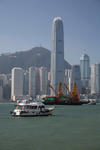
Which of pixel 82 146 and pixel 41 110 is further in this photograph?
pixel 41 110

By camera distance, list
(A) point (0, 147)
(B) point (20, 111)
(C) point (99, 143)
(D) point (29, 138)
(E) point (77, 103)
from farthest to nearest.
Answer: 1. (E) point (77, 103)
2. (B) point (20, 111)
3. (D) point (29, 138)
4. (C) point (99, 143)
5. (A) point (0, 147)

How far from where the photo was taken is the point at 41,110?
58656 millimetres

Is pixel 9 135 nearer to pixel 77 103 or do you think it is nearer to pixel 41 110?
pixel 41 110

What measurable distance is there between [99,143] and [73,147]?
317 centimetres

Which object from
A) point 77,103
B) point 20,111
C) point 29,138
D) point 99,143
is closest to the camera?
point 99,143

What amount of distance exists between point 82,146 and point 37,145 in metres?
3.95

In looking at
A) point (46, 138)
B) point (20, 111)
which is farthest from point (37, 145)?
point (20, 111)

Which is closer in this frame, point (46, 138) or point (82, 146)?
point (82, 146)

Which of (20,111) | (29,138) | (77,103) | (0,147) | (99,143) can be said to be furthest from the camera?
(77,103)

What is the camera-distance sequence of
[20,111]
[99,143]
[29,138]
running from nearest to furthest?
1. [99,143]
2. [29,138]
3. [20,111]

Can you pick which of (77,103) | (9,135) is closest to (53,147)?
(9,135)

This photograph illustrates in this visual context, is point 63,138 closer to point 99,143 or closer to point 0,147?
point 99,143

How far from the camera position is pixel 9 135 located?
33.5 metres

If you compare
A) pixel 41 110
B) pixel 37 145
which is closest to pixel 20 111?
pixel 41 110
